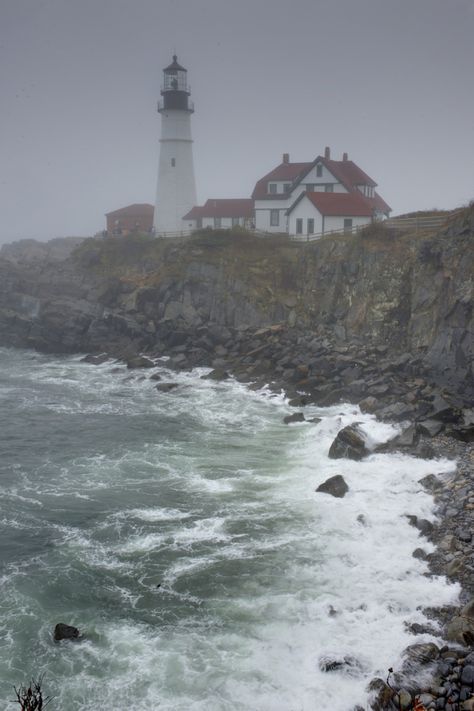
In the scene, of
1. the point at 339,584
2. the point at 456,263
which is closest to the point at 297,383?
the point at 456,263

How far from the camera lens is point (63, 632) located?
45.1ft

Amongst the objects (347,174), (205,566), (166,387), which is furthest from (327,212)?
(205,566)

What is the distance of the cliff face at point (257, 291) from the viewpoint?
112ft

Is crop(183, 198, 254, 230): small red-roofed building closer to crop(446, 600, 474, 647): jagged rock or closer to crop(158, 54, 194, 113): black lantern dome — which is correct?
crop(158, 54, 194, 113): black lantern dome

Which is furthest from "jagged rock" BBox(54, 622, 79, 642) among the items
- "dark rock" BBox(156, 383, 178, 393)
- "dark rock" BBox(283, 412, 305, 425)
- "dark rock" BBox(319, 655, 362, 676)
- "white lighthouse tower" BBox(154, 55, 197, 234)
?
"white lighthouse tower" BBox(154, 55, 197, 234)

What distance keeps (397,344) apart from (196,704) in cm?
2804

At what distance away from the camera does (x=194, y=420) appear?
1177 inches

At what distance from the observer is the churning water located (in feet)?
41.4

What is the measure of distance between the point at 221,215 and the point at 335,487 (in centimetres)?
4313

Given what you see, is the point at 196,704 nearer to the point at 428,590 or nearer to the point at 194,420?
the point at 428,590

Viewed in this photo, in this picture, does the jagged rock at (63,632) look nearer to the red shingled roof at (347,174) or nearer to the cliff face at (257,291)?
the cliff face at (257,291)

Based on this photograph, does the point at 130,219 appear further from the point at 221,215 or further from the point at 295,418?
the point at 295,418

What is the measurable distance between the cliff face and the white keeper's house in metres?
2.79

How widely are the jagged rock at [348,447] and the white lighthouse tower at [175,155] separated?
42.2 meters
